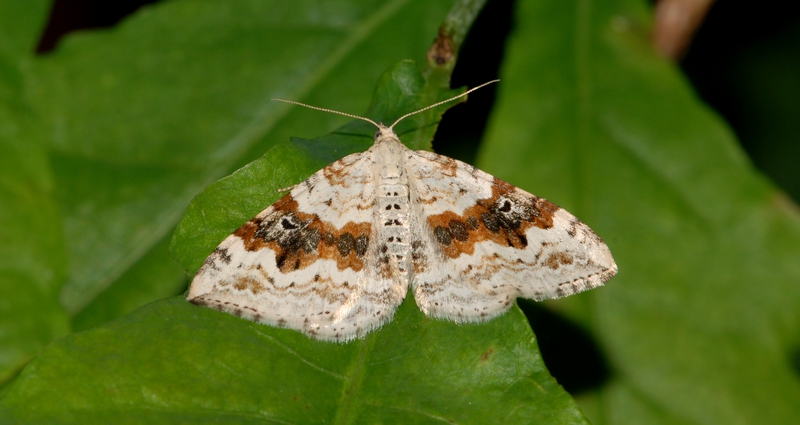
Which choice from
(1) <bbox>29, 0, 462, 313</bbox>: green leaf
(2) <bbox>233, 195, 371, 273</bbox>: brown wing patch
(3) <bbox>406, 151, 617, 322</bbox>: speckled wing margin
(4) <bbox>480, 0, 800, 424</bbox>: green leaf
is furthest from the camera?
(4) <bbox>480, 0, 800, 424</bbox>: green leaf

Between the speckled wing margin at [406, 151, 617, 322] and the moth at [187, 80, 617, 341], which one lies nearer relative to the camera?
the moth at [187, 80, 617, 341]

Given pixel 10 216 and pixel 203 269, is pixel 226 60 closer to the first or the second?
pixel 10 216

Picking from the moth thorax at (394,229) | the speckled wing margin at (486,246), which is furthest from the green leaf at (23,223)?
the speckled wing margin at (486,246)

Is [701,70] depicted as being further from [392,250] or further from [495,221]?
[392,250]

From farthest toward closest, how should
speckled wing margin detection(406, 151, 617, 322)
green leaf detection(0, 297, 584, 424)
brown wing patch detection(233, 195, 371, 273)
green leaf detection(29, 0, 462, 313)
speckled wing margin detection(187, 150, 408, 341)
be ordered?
green leaf detection(29, 0, 462, 313) < brown wing patch detection(233, 195, 371, 273) < speckled wing margin detection(406, 151, 617, 322) < speckled wing margin detection(187, 150, 408, 341) < green leaf detection(0, 297, 584, 424)

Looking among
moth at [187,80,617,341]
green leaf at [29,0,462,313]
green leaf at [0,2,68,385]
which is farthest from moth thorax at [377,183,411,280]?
green leaf at [0,2,68,385]

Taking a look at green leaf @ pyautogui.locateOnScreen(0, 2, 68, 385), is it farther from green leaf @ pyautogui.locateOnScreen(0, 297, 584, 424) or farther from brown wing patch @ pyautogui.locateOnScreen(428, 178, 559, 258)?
brown wing patch @ pyautogui.locateOnScreen(428, 178, 559, 258)

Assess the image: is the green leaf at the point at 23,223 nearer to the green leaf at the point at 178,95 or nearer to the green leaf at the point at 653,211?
the green leaf at the point at 178,95
